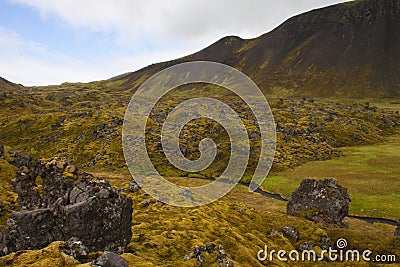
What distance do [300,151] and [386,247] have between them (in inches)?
3109

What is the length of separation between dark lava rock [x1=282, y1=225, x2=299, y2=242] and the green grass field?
82.9 ft

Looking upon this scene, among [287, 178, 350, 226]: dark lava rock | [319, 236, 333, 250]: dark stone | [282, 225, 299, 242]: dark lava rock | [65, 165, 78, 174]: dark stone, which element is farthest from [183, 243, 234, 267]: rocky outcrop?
[287, 178, 350, 226]: dark lava rock

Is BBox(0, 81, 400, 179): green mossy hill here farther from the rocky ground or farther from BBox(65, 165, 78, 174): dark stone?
BBox(65, 165, 78, 174): dark stone

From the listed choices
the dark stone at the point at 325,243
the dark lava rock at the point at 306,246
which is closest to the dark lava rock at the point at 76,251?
the dark lava rock at the point at 306,246

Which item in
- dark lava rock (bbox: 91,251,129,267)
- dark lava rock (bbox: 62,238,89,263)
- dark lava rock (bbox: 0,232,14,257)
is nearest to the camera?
dark lava rock (bbox: 91,251,129,267)

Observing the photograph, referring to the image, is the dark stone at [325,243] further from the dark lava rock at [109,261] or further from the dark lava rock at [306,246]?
the dark lava rock at [109,261]

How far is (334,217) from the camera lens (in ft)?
181

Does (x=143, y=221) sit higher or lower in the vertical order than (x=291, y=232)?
higher

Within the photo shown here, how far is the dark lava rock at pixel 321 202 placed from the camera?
55.4 metres

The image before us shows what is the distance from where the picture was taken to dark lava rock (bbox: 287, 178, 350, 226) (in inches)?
2180

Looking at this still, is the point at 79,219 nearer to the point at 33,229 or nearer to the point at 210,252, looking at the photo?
the point at 33,229

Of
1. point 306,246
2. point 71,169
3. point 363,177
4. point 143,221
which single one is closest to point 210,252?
point 143,221

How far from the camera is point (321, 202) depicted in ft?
188

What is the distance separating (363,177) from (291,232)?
1882 inches
